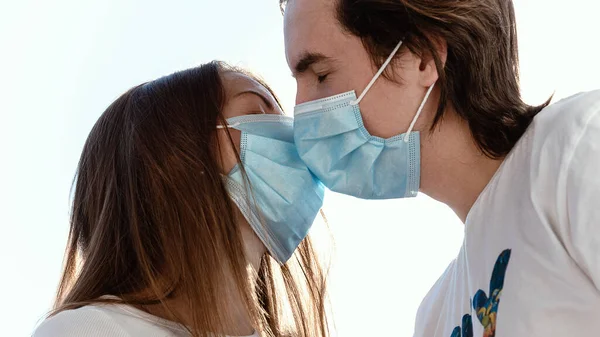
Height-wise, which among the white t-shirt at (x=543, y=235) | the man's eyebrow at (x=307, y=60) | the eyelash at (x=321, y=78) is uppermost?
the man's eyebrow at (x=307, y=60)

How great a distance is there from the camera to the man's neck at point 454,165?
5.42ft

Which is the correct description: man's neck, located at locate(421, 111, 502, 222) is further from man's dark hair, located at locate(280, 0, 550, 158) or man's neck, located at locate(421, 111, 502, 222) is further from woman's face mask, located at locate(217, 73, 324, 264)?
woman's face mask, located at locate(217, 73, 324, 264)

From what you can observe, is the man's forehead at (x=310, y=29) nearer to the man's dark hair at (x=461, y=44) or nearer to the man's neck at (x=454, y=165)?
the man's dark hair at (x=461, y=44)

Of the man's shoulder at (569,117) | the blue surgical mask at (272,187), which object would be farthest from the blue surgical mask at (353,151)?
the man's shoulder at (569,117)

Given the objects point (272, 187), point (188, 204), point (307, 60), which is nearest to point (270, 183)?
point (272, 187)

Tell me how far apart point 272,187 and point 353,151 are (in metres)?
0.25

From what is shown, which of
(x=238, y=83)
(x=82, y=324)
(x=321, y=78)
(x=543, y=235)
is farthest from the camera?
(x=238, y=83)

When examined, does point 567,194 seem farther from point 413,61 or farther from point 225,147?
point 225,147

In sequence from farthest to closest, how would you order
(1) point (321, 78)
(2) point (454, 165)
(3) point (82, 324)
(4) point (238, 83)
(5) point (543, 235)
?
(4) point (238, 83), (1) point (321, 78), (2) point (454, 165), (3) point (82, 324), (5) point (543, 235)

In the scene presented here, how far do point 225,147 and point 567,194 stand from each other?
89 cm

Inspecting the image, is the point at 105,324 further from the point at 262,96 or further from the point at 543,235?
the point at 543,235

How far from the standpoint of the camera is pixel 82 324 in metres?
1.56

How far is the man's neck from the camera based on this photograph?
165cm

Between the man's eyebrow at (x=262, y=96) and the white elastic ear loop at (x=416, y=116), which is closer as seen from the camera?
the white elastic ear loop at (x=416, y=116)
